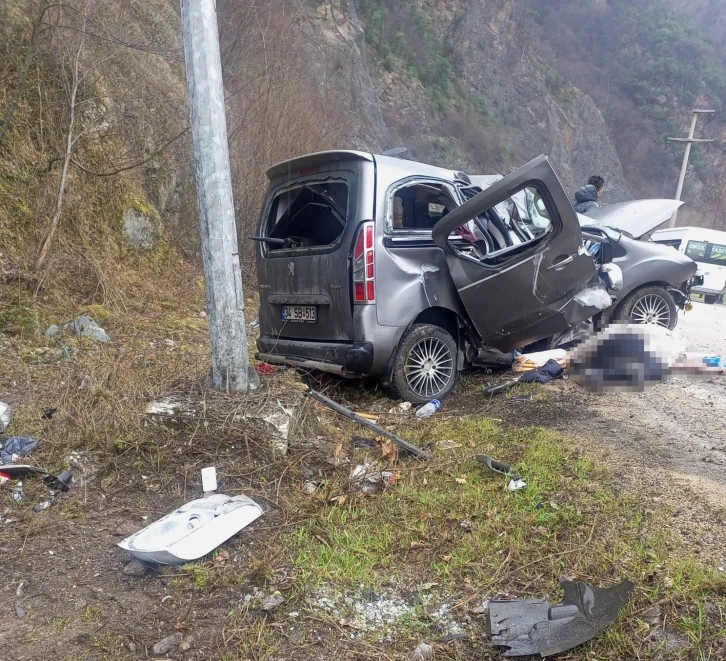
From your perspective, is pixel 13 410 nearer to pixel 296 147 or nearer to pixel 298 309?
pixel 298 309

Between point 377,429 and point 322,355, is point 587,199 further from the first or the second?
point 377,429

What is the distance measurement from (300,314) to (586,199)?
16.4ft

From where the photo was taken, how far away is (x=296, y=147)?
40.0 ft

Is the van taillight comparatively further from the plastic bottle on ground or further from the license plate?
the plastic bottle on ground

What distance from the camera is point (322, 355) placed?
15.9ft

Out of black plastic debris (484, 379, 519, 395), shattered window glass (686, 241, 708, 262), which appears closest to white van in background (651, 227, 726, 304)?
shattered window glass (686, 241, 708, 262)

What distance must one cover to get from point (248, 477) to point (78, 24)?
25.4 feet

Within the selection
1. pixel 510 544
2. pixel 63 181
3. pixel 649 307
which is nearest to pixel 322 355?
pixel 510 544

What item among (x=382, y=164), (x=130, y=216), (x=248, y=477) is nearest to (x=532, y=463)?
(x=248, y=477)

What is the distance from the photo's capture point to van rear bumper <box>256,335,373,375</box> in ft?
15.3

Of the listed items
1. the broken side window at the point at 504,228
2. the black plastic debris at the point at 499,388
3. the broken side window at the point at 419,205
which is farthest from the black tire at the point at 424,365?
the broken side window at the point at 419,205

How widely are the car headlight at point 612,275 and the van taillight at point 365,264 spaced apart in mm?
2636

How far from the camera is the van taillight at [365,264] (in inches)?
179

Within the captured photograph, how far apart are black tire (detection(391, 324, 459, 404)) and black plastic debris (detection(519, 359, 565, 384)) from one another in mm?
650
